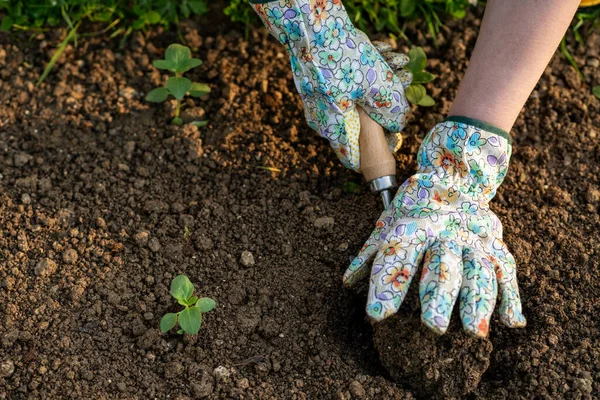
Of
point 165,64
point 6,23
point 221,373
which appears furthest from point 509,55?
point 6,23

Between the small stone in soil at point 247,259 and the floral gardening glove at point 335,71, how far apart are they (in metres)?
0.39

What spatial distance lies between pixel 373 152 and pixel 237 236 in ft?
1.51

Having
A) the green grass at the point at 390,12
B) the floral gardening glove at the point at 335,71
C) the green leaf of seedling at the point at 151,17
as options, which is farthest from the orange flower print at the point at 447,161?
the green leaf of seedling at the point at 151,17

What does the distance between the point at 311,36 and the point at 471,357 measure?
37.4 inches

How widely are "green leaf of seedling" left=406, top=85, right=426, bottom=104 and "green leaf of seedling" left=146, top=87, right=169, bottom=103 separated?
0.76 meters

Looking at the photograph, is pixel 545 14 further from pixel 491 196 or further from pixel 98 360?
pixel 98 360

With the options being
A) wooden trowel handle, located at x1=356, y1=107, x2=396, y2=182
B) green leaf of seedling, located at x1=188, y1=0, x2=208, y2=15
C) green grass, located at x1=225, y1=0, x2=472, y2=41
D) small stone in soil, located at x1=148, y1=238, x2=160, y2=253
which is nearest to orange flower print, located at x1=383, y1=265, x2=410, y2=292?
wooden trowel handle, located at x1=356, y1=107, x2=396, y2=182

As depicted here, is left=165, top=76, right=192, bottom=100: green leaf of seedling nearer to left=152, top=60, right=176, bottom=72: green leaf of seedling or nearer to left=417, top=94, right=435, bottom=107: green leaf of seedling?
left=152, top=60, right=176, bottom=72: green leaf of seedling

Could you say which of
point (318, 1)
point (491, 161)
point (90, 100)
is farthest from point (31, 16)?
point (491, 161)

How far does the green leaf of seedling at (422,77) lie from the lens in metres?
2.31

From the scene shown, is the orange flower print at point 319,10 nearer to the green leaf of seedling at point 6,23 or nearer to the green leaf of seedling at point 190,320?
the green leaf of seedling at point 190,320

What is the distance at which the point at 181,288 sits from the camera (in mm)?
1888

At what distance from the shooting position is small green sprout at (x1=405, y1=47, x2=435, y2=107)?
230 centimetres

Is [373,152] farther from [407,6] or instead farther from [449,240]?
[407,6]
